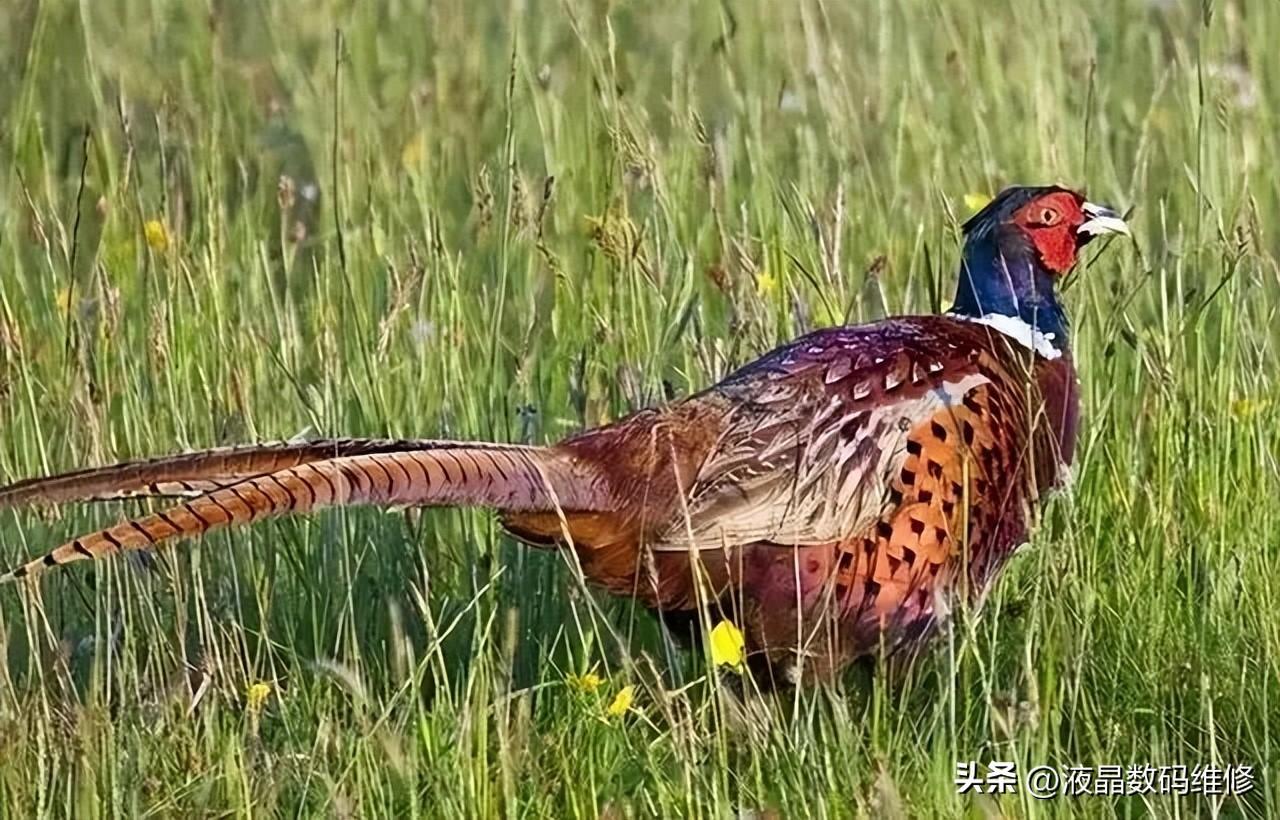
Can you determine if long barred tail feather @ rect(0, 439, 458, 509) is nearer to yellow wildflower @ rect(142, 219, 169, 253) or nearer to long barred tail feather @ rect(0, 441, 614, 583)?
long barred tail feather @ rect(0, 441, 614, 583)

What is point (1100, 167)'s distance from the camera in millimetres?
4973

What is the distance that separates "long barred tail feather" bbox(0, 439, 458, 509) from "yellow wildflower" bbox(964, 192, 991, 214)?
1805 mm

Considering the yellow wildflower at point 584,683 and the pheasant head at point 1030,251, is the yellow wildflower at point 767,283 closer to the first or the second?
the pheasant head at point 1030,251

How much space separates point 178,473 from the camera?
9.75 ft

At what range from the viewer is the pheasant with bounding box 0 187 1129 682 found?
3254mm

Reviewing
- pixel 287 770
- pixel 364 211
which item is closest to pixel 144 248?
pixel 364 211

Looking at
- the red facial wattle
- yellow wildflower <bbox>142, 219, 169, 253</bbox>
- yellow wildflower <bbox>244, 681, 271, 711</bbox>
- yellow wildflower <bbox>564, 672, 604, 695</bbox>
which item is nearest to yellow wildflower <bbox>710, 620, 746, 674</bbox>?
yellow wildflower <bbox>564, 672, 604, 695</bbox>

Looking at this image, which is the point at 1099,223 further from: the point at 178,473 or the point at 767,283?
the point at 178,473

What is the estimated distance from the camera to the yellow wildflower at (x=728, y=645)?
10.4ft

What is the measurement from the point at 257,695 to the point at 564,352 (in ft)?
4.66

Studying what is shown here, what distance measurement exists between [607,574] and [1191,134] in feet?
7.19

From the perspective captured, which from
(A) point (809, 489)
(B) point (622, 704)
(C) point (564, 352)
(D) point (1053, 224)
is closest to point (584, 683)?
(B) point (622, 704)

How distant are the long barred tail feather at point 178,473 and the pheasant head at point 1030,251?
1155 mm

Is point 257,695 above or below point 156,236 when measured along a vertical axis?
below
